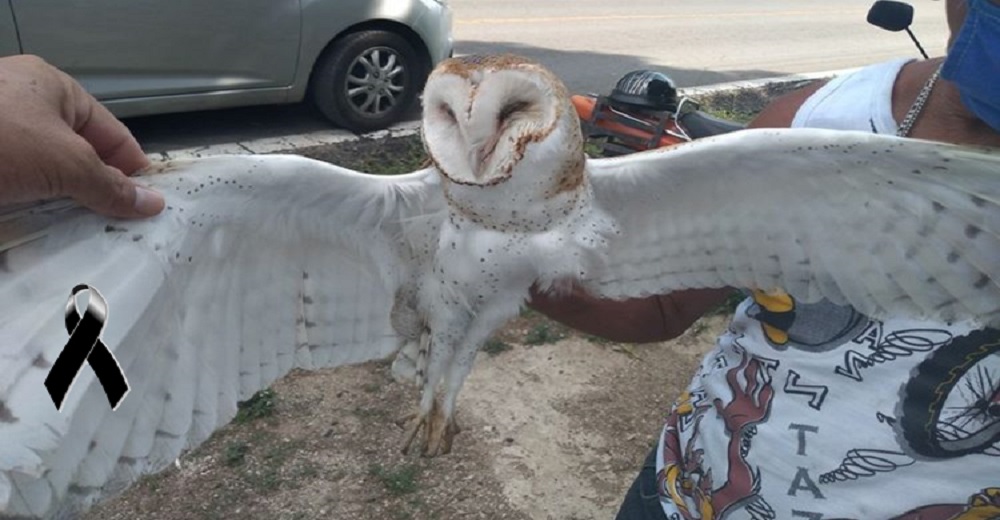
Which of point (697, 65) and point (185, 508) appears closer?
point (185, 508)

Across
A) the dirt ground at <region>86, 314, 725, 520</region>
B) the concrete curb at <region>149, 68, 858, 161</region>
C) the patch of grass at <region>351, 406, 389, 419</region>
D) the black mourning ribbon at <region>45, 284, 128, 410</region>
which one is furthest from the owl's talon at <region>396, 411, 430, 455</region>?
the concrete curb at <region>149, 68, 858, 161</region>

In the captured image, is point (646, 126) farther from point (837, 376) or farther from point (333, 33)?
point (333, 33)

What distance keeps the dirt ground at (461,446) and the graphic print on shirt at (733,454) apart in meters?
1.38

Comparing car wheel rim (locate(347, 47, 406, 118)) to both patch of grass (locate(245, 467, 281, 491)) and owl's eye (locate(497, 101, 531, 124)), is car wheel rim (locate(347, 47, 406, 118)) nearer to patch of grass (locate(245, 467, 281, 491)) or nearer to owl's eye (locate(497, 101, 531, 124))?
patch of grass (locate(245, 467, 281, 491))

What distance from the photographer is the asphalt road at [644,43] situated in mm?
6332

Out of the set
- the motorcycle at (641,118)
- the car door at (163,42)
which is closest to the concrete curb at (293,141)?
the car door at (163,42)

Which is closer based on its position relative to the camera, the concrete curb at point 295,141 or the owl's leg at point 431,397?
the owl's leg at point 431,397

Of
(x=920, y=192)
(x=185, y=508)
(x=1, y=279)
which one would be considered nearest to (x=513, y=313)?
(x=920, y=192)

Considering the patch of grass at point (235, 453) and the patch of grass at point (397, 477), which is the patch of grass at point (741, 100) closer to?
the patch of grass at point (397, 477)

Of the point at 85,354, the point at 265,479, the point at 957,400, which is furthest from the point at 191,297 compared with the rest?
the point at 265,479

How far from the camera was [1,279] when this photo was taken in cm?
127

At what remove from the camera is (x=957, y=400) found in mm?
1294

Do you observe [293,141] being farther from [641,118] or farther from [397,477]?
[397,477]

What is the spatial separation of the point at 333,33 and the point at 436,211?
465cm
